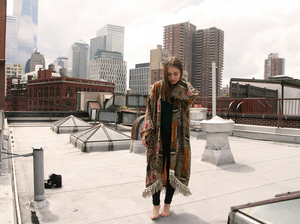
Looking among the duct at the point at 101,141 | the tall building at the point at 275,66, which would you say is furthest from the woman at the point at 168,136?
the tall building at the point at 275,66

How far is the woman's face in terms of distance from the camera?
2.94 meters

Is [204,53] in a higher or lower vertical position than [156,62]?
higher

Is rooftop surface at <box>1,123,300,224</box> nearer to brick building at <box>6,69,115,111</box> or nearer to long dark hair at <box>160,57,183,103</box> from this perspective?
long dark hair at <box>160,57,183,103</box>

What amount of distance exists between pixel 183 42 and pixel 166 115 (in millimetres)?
144012

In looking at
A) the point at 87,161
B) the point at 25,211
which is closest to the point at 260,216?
the point at 25,211

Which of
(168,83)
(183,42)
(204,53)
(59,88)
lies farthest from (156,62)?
(168,83)

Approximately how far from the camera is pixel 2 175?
3498 millimetres

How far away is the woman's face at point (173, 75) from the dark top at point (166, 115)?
240mm

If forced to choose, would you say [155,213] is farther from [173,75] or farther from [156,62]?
[156,62]

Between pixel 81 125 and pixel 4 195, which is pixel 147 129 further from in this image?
pixel 81 125

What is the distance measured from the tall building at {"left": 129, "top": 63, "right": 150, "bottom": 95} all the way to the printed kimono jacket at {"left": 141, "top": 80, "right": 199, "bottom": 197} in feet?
541

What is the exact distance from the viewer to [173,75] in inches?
116

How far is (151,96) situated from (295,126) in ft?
30.4

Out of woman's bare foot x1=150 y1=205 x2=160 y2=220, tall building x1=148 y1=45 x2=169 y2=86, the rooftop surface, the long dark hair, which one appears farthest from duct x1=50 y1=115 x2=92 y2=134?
tall building x1=148 y1=45 x2=169 y2=86
